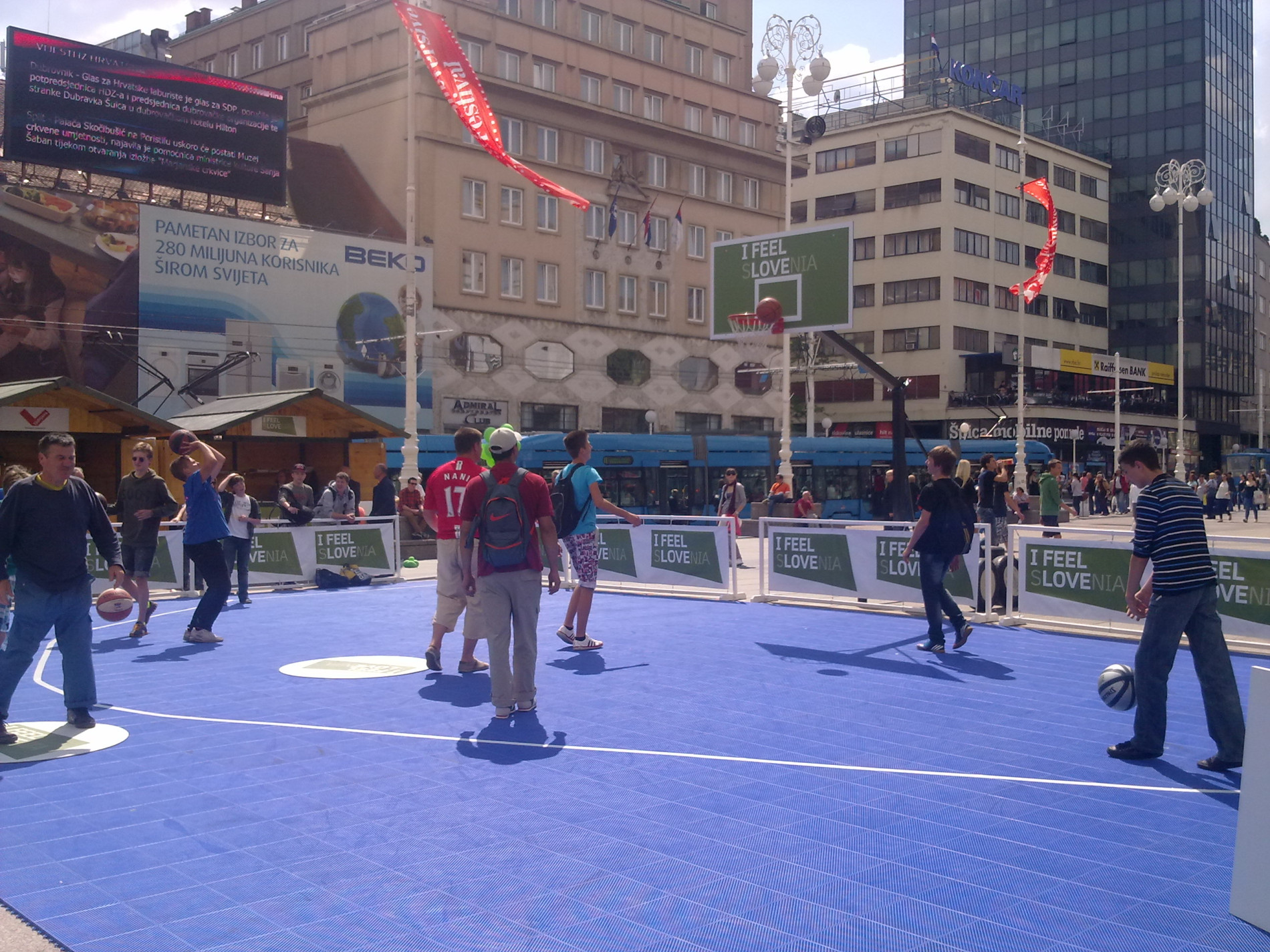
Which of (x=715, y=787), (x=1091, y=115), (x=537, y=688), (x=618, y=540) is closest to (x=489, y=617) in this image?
(x=537, y=688)

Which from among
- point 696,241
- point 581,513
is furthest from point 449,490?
point 696,241

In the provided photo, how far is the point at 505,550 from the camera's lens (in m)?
7.47

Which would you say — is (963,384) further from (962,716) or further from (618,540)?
(962,716)

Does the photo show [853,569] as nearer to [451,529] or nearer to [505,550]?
[451,529]

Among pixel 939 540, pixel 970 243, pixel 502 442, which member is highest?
pixel 970 243

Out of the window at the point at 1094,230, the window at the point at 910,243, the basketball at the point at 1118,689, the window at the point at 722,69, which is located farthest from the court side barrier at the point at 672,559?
the window at the point at 1094,230

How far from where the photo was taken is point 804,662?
1018 cm

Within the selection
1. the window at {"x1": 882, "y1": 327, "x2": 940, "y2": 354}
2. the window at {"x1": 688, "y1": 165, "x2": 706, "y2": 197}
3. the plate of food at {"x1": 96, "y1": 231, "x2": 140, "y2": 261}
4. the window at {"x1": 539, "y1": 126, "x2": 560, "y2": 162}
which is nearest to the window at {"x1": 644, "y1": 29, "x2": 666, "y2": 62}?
the window at {"x1": 688, "y1": 165, "x2": 706, "y2": 197}

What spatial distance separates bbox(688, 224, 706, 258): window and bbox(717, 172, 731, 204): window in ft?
7.36

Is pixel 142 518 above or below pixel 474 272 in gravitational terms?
below

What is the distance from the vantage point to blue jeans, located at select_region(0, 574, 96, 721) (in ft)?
22.4

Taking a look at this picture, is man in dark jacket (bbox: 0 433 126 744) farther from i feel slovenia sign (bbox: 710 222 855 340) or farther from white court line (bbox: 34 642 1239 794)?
i feel slovenia sign (bbox: 710 222 855 340)

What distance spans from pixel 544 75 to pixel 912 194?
25.2 meters

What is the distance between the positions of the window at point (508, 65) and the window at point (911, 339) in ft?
92.9
